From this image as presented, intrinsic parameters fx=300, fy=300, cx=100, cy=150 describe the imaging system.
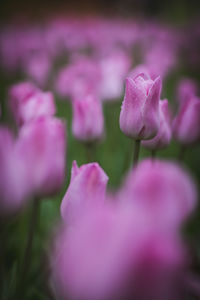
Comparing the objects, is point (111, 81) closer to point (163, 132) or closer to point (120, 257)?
point (163, 132)

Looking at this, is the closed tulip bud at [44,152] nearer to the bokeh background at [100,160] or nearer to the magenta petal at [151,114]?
the bokeh background at [100,160]

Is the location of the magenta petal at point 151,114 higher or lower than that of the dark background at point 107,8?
lower

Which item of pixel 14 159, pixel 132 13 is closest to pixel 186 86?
pixel 14 159

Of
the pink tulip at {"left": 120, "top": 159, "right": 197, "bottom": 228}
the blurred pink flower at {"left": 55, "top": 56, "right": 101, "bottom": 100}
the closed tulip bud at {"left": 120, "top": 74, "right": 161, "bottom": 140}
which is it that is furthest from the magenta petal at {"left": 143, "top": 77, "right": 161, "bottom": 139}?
the blurred pink flower at {"left": 55, "top": 56, "right": 101, "bottom": 100}

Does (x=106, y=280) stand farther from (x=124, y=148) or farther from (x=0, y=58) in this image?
(x=0, y=58)

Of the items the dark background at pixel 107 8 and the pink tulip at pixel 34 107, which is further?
the dark background at pixel 107 8

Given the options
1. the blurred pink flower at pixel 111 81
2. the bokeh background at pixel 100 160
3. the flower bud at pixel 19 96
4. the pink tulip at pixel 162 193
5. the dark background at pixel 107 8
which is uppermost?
the dark background at pixel 107 8

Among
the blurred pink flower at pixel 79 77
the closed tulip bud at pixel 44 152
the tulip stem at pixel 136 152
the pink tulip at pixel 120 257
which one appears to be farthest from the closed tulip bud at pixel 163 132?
the blurred pink flower at pixel 79 77

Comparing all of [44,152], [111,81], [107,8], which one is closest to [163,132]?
[44,152]
